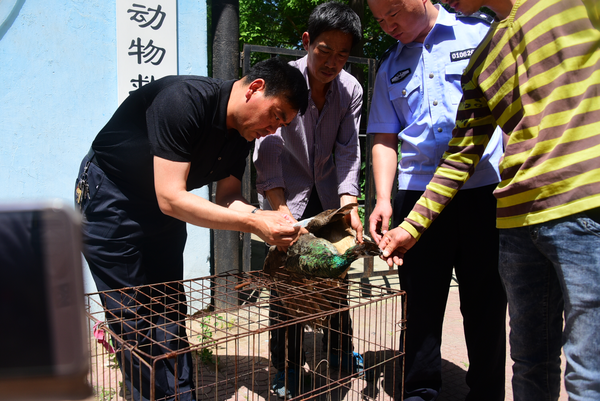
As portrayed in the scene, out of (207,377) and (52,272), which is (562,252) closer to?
(52,272)

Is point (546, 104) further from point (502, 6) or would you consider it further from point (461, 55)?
point (461, 55)

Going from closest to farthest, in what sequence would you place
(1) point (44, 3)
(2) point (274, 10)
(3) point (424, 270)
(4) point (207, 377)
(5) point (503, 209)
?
(5) point (503, 209) < (3) point (424, 270) < (4) point (207, 377) < (1) point (44, 3) < (2) point (274, 10)

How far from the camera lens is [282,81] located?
1950mm

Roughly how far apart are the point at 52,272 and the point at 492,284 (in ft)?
6.68

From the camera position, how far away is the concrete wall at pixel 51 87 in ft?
10.3

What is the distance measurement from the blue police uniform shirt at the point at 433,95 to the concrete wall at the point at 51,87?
95.3 inches

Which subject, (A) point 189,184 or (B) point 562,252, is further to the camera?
(A) point 189,184

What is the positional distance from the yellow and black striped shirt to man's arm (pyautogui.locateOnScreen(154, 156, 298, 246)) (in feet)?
3.04

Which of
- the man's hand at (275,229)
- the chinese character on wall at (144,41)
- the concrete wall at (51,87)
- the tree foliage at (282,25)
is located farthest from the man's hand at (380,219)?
the tree foliage at (282,25)

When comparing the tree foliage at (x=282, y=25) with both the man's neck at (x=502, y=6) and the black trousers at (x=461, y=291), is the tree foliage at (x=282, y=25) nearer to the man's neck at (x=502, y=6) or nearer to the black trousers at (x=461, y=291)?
the black trousers at (x=461, y=291)

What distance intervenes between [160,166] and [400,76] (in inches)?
50.4

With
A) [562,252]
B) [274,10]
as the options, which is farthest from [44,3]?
[274,10]

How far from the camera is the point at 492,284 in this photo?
6.72ft

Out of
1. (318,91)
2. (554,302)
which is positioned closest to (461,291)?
(554,302)
